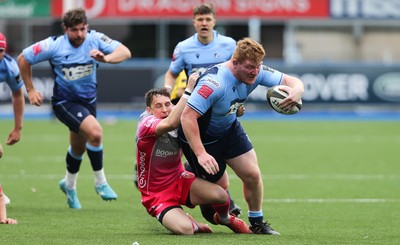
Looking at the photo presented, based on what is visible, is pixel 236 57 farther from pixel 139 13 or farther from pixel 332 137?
pixel 139 13

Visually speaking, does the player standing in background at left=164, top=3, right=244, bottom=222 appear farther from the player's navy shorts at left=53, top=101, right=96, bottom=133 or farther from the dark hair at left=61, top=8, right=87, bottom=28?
the dark hair at left=61, top=8, right=87, bottom=28

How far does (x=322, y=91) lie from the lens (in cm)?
2620

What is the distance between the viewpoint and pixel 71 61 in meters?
11.3

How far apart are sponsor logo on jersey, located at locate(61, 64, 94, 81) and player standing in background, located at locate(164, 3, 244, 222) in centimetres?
94

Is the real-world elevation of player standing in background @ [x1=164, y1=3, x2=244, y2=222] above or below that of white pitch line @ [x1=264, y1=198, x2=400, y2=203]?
above

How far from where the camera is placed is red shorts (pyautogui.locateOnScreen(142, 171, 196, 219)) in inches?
353

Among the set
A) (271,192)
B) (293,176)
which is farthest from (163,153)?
(293,176)

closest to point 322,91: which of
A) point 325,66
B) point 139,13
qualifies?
point 325,66

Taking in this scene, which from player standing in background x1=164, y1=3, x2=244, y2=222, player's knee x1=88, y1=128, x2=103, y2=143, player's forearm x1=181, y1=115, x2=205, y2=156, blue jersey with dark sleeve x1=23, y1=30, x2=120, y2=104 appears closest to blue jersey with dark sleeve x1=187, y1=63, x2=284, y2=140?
player's forearm x1=181, y1=115, x2=205, y2=156

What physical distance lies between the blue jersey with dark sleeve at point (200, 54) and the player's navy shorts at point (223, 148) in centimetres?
228

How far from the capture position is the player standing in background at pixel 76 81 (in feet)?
36.4

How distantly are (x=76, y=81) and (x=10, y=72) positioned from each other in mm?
1310

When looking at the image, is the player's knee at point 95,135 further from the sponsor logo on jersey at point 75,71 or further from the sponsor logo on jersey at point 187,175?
the sponsor logo on jersey at point 187,175

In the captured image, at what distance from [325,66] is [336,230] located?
17329 millimetres
